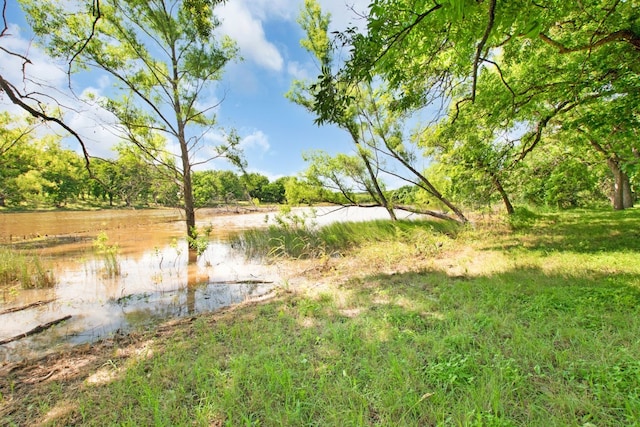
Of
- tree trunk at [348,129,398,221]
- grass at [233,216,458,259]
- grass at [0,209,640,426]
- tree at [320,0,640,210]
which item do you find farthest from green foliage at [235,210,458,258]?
grass at [0,209,640,426]

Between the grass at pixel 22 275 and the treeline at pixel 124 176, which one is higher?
the treeline at pixel 124 176

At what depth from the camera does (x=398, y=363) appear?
2.21 m

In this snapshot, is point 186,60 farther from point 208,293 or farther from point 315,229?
point 208,293

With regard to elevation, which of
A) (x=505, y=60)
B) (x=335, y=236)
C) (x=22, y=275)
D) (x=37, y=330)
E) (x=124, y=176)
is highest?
(x=505, y=60)

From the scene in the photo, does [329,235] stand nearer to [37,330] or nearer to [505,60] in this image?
[505,60]

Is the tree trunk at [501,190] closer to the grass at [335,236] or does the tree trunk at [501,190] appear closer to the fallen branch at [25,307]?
A: the grass at [335,236]

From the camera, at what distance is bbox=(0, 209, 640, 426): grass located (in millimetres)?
1758

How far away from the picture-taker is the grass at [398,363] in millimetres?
1758

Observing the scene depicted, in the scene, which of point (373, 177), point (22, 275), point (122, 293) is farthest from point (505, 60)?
point (22, 275)

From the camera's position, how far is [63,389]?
2.30m

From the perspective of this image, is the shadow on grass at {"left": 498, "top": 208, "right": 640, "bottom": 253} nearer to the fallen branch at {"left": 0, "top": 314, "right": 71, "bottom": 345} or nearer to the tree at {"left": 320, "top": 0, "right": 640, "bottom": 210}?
the tree at {"left": 320, "top": 0, "right": 640, "bottom": 210}

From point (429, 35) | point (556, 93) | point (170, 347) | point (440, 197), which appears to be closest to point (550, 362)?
point (170, 347)

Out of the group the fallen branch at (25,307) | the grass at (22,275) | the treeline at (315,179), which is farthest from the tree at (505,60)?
the grass at (22,275)

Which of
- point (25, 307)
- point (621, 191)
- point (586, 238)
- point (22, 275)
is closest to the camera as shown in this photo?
point (25, 307)
